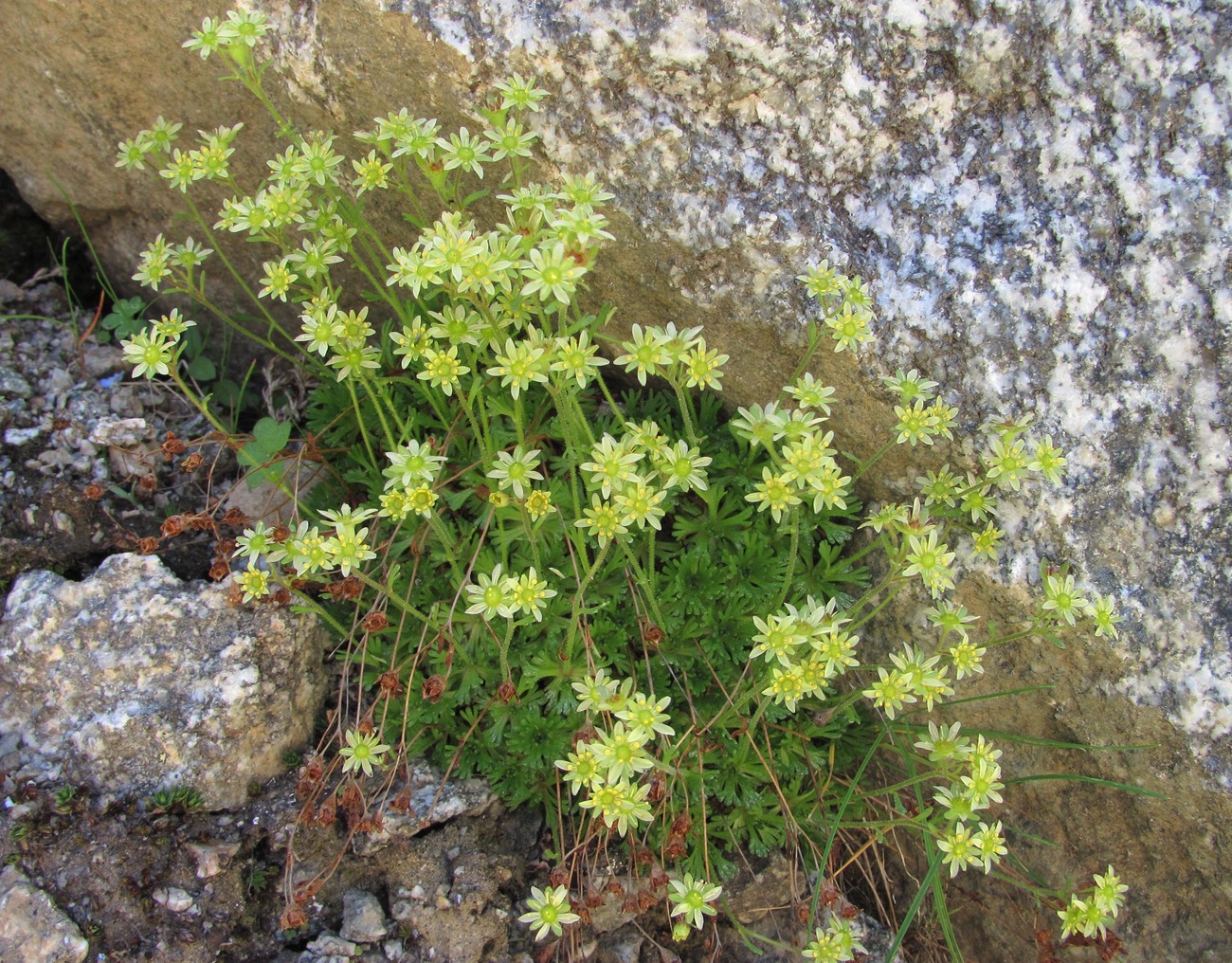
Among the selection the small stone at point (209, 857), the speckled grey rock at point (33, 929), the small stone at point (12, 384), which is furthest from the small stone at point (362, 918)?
the small stone at point (12, 384)

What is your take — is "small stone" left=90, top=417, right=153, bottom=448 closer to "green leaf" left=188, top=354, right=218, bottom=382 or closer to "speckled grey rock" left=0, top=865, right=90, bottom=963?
"green leaf" left=188, top=354, right=218, bottom=382

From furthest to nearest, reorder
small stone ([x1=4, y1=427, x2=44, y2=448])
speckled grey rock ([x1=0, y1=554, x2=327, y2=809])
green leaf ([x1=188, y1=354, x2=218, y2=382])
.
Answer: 1. green leaf ([x1=188, y1=354, x2=218, y2=382])
2. small stone ([x1=4, y1=427, x2=44, y2=448])
3. speckled grey rock ([x1=0, y1=554, x2=327, y2=809])

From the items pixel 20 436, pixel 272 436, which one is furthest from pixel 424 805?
pixel 20 436

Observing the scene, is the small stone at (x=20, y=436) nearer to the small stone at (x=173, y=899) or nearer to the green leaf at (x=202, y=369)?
the green leaf at (x=202, y=369)

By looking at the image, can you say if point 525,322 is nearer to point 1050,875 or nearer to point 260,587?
point 260,587

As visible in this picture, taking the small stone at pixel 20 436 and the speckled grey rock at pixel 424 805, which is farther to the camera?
the small stone at pixel 20 436

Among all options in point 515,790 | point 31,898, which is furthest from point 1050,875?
point 31,898

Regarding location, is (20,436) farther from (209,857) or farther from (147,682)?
(209,857)

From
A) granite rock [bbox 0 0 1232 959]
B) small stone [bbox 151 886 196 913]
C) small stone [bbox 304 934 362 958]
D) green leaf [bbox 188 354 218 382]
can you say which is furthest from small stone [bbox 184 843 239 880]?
granite rock [bbox 0 0 1232 959]
